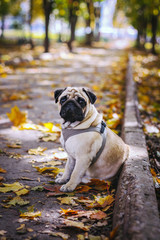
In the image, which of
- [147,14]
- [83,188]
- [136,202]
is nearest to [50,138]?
[83,188]

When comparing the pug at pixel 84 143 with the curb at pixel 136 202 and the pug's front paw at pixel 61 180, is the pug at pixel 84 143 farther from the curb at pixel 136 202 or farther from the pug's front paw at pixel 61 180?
the curb at pixel 136 202

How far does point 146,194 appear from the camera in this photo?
265cm

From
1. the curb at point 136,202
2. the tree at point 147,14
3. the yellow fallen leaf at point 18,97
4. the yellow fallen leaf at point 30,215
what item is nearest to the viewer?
the curb at point 136,202

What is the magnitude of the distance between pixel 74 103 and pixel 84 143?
0.49 m

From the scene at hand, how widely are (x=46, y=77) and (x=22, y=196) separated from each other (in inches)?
410

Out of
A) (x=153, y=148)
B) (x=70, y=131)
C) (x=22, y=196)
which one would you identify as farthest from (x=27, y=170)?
(x=153, y=148)

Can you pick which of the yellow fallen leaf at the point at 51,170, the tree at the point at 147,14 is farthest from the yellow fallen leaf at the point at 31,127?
the tree at the point at 147,14

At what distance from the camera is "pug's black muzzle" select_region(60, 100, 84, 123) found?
10.5 feet

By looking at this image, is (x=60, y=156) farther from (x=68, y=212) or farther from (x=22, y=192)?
(x=68, y=212)

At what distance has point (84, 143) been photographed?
3256 mm

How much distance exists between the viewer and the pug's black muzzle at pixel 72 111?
3.21 meters

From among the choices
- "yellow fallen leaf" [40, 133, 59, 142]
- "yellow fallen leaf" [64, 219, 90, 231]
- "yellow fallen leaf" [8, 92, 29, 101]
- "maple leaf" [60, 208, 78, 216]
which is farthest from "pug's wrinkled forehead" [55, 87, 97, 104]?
"yellow fallen leaf" [8, 92, 29, 101]

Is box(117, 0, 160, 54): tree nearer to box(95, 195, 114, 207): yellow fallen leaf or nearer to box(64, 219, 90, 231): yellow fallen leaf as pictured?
box(95, 195, 114, 207): yellow fallen leaf

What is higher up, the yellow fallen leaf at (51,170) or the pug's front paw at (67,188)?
the pug's front paw at (67,188)
